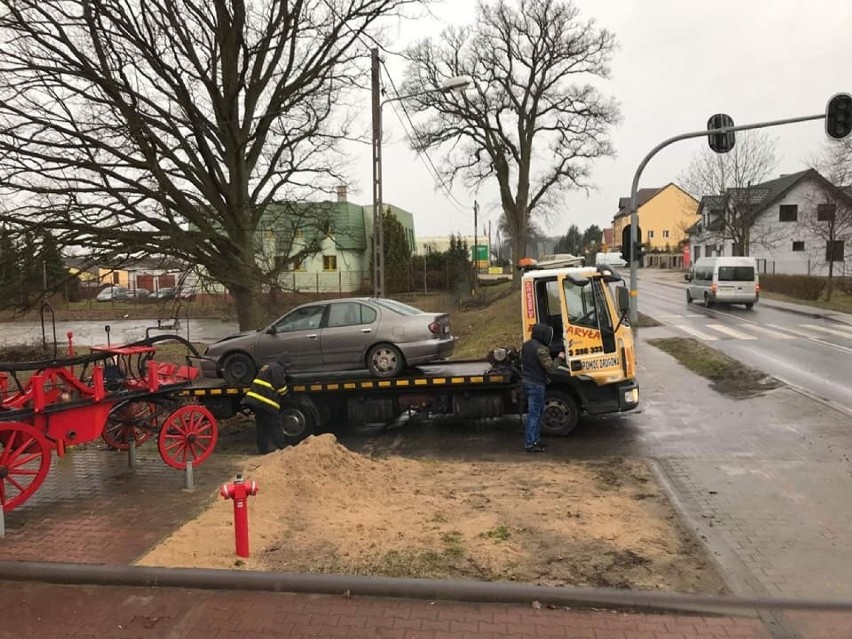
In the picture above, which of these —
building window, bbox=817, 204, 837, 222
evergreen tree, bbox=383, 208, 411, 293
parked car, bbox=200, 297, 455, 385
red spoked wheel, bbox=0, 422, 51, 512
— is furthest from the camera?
evergreen tree, bbox=383, 208, 411, 293

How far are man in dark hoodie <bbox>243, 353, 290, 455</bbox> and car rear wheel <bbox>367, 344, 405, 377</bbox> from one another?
2.00m

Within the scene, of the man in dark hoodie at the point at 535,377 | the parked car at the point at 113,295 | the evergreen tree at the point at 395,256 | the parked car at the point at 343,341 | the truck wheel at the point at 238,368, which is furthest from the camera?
the evergreen tree at the point at 395,256

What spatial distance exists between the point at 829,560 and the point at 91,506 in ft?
21.0

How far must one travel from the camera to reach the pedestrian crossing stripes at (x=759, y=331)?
1886cm

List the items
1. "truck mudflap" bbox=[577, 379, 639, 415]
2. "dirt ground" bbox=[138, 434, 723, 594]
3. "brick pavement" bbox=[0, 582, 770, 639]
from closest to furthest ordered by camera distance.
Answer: "brick pavement" bbox=[0, 582, 770, 639] < "dirt ground" bbox=[138, 434, 723, 594] < "truck mudflap" bbox=[577, 379, 639, 415]

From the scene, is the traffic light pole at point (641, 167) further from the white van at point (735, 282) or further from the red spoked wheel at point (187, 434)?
the red spoked wheel at point (187, 434)

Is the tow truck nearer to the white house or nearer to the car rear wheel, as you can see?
the car rear wheel

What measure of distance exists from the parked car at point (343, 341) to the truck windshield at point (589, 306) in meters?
2.20

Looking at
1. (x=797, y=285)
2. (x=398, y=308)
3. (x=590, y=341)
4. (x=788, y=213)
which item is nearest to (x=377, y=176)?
(x=398, y=308)

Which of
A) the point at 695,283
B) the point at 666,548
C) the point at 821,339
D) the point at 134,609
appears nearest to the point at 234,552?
the point at 134,609

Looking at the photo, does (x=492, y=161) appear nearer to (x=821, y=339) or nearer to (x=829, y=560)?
(x=821, y=339)

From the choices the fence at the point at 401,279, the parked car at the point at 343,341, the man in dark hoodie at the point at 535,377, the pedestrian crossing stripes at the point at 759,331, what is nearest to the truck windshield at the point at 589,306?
the man in dark hoodie at the point at 535,377

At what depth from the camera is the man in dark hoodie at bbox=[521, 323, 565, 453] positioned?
8500 mm

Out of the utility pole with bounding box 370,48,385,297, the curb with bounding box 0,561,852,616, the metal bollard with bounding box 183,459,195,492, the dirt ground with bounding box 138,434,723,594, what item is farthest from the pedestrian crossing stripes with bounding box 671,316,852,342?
the curb with bounding box 0,561,852,616
